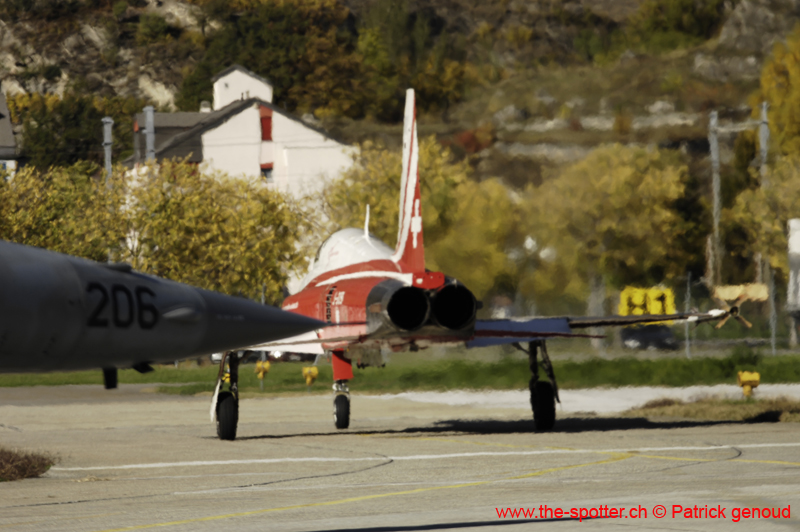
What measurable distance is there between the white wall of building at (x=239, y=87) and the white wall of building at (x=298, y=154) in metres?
10.1

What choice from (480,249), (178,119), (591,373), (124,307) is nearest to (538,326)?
(124,307)

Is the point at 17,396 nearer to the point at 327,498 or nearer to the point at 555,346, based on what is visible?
the point at 555,346

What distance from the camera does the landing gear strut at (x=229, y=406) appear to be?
21.5 meters

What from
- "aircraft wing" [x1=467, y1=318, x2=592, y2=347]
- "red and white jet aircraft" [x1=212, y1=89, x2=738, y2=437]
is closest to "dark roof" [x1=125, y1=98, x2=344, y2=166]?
"red and white jet aircraft" [x1=212, y1=89, x2=738, y2=437]

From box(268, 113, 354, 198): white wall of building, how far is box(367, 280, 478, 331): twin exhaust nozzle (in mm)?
63224

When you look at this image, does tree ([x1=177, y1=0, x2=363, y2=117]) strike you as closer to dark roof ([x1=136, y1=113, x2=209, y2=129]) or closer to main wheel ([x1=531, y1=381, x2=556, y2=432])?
dark roof ([x1=136, y1=113, x2=209, y2=129])

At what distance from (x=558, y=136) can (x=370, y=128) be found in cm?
1895

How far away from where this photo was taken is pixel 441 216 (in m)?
67.8

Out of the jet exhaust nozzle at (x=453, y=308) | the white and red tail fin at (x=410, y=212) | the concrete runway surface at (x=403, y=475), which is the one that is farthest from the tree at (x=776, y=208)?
the jet exhaust nozzle at (x=453, y=308)

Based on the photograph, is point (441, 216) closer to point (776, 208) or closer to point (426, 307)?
point (776, 208)

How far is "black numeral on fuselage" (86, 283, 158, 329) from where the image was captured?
9.86m

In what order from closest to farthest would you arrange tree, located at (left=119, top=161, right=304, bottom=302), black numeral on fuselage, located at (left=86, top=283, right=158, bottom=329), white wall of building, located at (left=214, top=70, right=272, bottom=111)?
1. black numeral on fuselage, located at (left=86, top=283, right=158, bottom=329)
2. tree, located at (left=119, top=161, right=304, bottom=302)
3. white wall of building, located at (left=214, top=70, right=272, bottom=111)

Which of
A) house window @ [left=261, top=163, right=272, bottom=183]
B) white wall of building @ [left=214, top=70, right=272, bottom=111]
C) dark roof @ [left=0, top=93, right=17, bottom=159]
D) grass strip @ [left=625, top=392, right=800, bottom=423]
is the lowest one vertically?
grass strip @ [left=625, top=392, right=800, bottom=423]

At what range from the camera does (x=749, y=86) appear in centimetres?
11594
